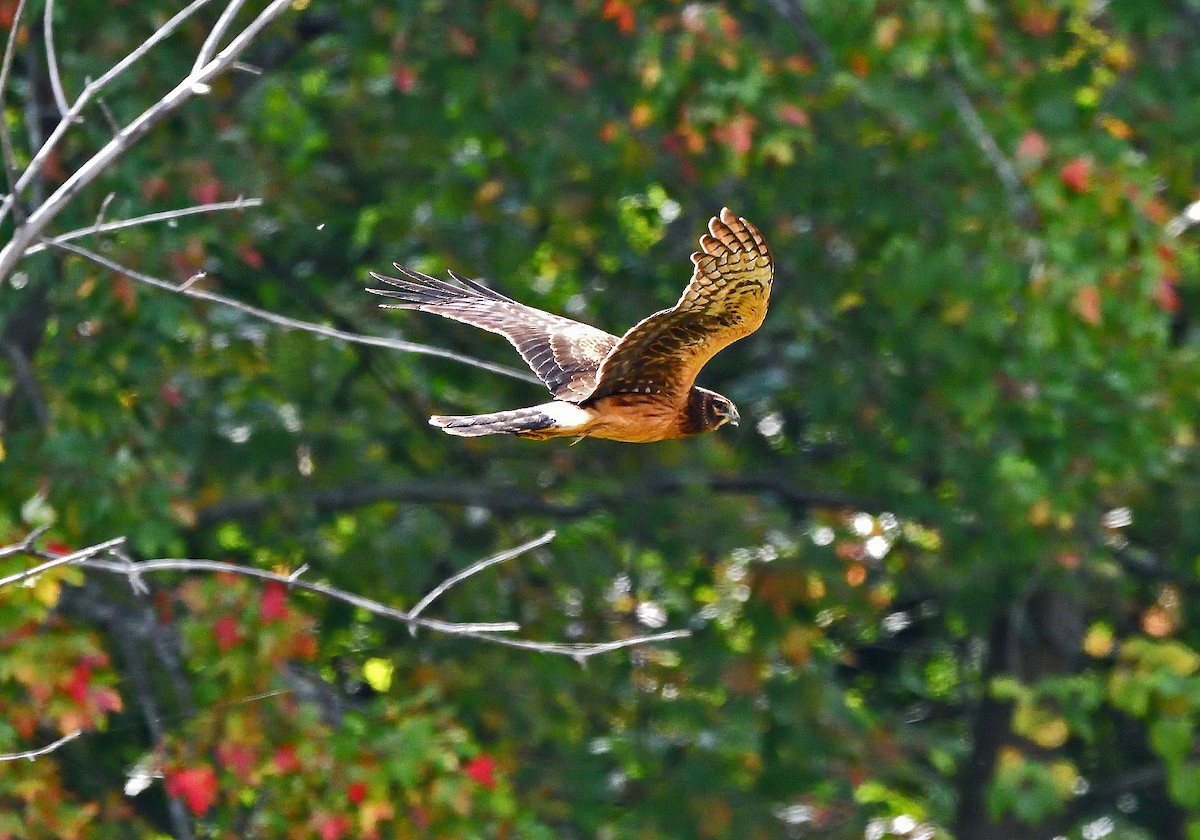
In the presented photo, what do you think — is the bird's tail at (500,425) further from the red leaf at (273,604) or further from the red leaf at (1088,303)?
the red leaf at (1088,303)

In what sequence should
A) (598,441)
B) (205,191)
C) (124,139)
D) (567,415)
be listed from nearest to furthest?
(124,139), (567,415), (205,191), (598,441)

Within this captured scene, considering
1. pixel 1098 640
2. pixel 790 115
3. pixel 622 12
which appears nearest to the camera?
pixel 790 115

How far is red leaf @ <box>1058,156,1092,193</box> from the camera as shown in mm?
6707

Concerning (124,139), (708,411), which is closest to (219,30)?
(124,139)

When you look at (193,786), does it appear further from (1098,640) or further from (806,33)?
(1098,640)

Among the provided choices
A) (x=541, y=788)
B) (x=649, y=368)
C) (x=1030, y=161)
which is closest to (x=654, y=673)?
(x=541, y=788)

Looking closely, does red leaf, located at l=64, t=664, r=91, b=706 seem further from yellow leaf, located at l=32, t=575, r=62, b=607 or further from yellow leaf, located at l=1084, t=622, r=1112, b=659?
yellow leaf, located at l=1084, t=622, r=1112, b=659

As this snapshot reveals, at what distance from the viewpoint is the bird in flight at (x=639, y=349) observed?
3.68 meters

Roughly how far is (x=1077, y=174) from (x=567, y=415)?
10.4 ft

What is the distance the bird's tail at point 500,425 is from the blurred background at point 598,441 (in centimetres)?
215

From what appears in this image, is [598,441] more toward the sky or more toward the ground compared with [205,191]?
more toward the ground

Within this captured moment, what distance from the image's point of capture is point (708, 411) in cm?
464

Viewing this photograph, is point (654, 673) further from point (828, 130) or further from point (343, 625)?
point (828, 130)

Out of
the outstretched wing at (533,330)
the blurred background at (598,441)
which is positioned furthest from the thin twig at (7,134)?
the blurred background at (598,441)
